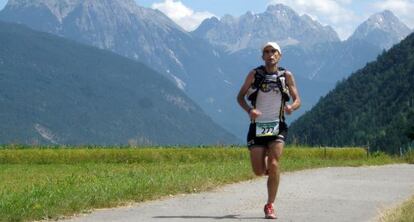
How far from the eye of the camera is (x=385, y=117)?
14288 centimetres

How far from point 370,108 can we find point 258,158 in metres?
144

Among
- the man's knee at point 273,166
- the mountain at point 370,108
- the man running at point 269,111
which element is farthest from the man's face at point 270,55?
the mountain at point 370,108

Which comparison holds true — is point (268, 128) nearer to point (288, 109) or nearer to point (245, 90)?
point (288, 109)

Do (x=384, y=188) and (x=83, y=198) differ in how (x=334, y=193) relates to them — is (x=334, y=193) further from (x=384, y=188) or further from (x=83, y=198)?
(x=83, y=198)

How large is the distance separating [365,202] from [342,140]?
459ft

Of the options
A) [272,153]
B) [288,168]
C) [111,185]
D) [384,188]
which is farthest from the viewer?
[288,168]

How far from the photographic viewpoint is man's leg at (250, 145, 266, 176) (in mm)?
9969

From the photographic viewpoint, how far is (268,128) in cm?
991

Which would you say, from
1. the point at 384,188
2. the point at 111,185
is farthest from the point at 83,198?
the point at 384,188

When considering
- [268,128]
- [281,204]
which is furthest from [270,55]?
[281,204]

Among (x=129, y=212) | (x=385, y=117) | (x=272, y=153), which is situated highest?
(x=385, y=117)

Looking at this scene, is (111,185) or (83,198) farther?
(111,185)

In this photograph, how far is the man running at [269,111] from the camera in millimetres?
9922

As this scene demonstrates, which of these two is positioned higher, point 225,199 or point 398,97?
point 398,97
